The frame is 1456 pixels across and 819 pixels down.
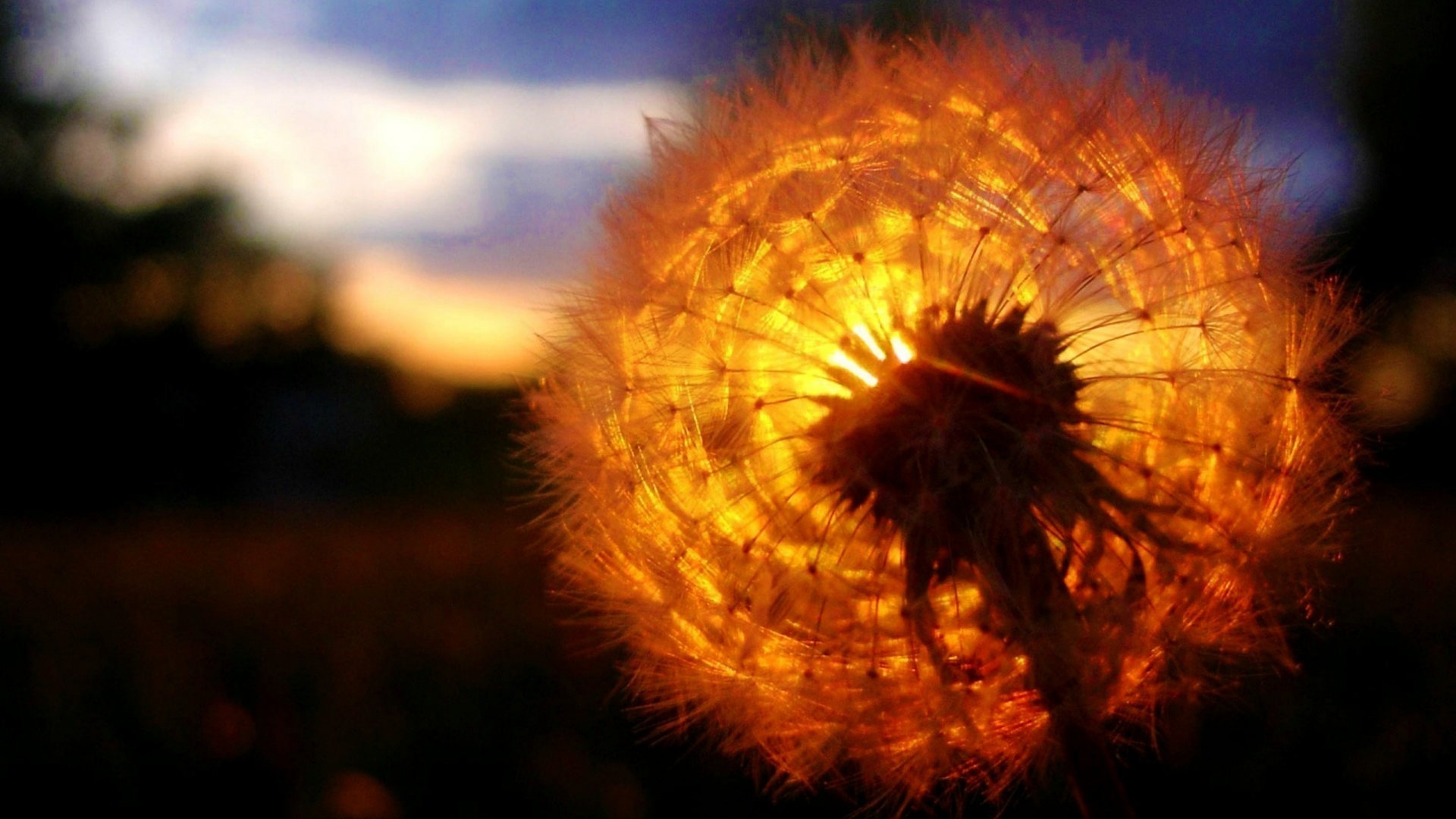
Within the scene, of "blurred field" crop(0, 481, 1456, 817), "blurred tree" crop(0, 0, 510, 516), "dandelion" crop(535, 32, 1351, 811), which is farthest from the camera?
"blurred tree" crop(0, 0, 510, 516)

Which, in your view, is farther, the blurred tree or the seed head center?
the blurred tree

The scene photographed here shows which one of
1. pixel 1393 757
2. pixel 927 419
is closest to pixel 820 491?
pixel 927 419

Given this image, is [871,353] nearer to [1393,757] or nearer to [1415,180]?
[1393,757]

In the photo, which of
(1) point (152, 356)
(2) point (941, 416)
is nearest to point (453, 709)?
(2) point (941, 416)

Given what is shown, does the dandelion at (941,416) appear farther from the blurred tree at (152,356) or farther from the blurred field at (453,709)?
the blurred tree at (152,356)

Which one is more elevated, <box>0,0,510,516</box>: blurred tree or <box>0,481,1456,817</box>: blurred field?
<box>0,0,510,516</box>: blurred tree

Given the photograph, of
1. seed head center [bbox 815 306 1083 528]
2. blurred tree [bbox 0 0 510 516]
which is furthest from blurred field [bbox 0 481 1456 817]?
blurred tree [bbox 0 0 510 516]

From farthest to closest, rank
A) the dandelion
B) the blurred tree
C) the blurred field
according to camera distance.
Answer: the blurred tree
the blurred field
the dandelion

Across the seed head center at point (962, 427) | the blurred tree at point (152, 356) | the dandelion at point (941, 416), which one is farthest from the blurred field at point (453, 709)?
the blurred tree at point (152, 356)

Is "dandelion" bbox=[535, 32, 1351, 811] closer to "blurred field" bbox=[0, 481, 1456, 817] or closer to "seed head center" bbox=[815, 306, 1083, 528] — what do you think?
"seed head center" bbox=[815, 306, 1083, 528]
